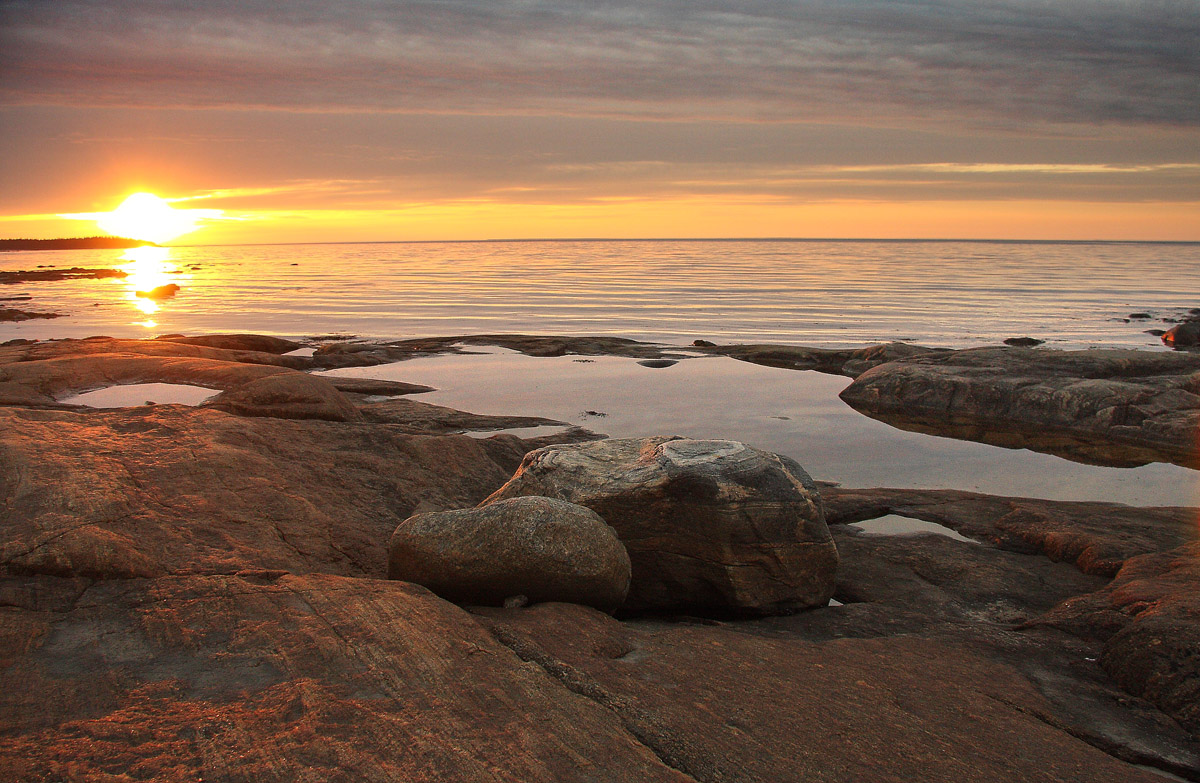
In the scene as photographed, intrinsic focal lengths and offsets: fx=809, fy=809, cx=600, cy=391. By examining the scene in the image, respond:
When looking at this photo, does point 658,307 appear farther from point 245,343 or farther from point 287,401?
point 287,401

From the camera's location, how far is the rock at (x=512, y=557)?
555 cm

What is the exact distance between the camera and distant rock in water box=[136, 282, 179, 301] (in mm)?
43125

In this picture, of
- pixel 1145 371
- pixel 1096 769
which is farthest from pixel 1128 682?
pixel 1145 371

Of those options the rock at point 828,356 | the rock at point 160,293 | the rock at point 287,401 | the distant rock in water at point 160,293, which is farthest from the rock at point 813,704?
the rock at point 160,293

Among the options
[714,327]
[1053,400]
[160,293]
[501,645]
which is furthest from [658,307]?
[501,645]

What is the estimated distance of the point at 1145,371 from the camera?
15914mm

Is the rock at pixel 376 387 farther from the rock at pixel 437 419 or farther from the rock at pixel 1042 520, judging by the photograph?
the rock at pixel 1042 520

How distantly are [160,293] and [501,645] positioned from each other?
47513 mm

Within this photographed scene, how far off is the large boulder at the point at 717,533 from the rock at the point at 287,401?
4.78 m

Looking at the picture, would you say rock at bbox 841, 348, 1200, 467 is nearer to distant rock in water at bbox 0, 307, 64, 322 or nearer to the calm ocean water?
the calm ocean water

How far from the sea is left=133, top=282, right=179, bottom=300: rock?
84 cm

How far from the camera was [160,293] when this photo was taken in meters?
45.0

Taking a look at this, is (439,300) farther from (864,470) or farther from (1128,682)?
(1128,682)

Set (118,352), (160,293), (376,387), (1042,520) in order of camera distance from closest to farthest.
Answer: (1042,520) → (118,352) → (376,387) → (160,293)
